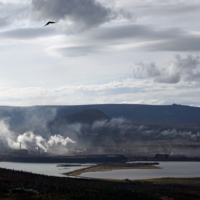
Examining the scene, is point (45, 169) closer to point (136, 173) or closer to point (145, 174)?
point (136, 173)

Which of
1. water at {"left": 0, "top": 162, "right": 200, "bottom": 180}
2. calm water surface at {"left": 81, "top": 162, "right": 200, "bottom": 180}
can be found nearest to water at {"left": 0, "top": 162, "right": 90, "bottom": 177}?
water at {"left": 0, "top": 162, "right": 200, "bottom": 180}

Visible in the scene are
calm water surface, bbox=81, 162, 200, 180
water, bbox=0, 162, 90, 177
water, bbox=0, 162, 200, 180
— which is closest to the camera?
calm water surface, bbox=81, 162, 200, 180

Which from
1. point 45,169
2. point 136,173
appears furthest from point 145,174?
point 45,169

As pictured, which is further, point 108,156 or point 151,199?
point 108,156

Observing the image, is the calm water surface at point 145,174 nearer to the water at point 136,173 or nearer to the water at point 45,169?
the water at point 136,173

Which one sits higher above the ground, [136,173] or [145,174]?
[136,173]

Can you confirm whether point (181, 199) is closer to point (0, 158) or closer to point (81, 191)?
point (81, 191)

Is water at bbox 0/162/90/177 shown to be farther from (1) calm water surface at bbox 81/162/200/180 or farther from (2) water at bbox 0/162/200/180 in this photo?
(1) calm water surface at bbox 81/162/200/180

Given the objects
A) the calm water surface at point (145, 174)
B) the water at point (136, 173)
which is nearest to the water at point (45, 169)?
the water at point (136, 173)

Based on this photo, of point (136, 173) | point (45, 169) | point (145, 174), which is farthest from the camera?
point (45, 169)

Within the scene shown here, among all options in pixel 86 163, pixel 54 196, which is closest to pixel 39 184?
pixel 54 196

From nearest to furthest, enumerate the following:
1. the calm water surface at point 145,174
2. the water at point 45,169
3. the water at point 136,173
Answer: the calm water surface at point 145,174
the water at point 136,173
the water at point 45,169
